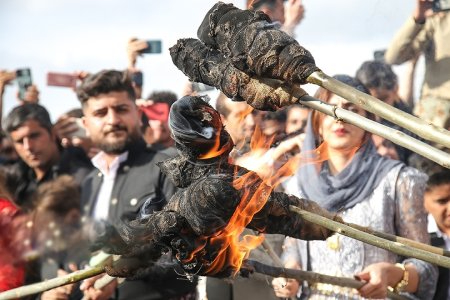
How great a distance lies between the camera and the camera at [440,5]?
5519 mm

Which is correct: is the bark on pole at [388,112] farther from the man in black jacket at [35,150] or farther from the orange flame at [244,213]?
the man in black jacket at [35,150]

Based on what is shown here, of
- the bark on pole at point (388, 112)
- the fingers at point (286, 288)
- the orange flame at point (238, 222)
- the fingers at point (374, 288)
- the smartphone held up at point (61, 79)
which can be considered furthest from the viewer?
the smartphone held up at point (61, 79)

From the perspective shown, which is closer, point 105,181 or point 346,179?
point 346,179

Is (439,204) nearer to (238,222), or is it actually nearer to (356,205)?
(356,205)

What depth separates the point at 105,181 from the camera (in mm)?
5586

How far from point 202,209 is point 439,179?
2.63 meters

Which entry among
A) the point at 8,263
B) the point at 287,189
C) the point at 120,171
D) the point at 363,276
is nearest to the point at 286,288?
the point at 363,276

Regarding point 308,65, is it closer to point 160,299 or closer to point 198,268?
point 198,268

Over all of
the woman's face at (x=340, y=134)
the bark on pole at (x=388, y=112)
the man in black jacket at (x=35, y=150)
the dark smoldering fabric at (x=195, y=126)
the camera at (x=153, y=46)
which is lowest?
the man in black jacket at (x=35, y=150)

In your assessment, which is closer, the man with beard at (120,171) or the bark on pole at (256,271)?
the bark on pole at (256,271)

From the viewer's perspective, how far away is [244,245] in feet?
11.3

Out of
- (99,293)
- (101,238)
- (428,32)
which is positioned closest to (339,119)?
(101,238)

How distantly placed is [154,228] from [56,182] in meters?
2.92

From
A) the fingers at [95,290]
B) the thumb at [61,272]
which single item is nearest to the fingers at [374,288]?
the fingers at [95,290]
